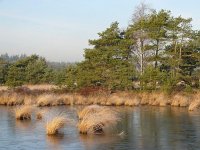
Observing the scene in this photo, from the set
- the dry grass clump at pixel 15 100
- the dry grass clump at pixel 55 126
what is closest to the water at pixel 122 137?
the dry grass clump at pixel 55 126

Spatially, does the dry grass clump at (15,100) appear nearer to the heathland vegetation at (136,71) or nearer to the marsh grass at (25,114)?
the heathland vegetation at (136,71)

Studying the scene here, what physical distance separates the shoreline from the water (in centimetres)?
919

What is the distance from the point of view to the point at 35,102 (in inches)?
1367

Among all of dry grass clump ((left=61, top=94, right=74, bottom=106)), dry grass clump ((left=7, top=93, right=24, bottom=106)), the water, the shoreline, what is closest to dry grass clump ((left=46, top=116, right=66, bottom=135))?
the water

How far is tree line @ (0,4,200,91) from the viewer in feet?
127

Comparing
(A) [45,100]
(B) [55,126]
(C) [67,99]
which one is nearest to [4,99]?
(A) [45,100]

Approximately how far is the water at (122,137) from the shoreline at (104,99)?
30.2 ft

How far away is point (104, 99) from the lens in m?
36.2

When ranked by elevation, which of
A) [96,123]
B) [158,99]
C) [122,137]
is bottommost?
[122,137]

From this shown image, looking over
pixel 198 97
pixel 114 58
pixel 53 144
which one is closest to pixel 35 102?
pixel 114 58

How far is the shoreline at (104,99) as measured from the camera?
114 feet

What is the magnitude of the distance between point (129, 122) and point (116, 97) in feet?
38.7

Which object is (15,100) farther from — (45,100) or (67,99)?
(67,99)

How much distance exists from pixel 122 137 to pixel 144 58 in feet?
80.7
